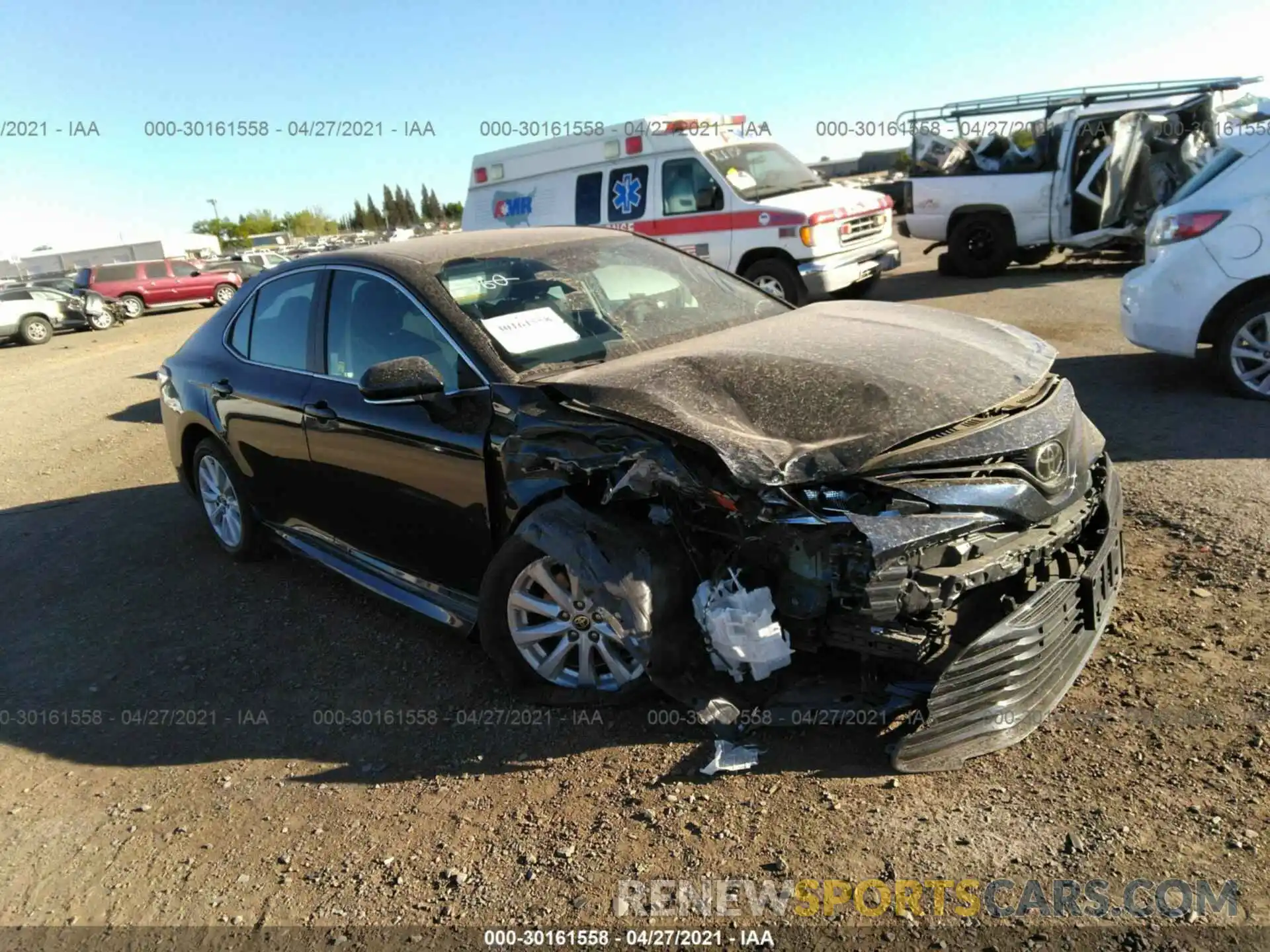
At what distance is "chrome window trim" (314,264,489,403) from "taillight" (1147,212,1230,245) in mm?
5152

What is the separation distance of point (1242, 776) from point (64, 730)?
14.1 feet

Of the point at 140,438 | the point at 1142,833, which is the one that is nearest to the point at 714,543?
the point at 1142,833

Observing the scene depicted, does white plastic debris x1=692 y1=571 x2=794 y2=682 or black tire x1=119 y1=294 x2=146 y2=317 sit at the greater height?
black tire x1=119 y1=294 x2=146 y2=317

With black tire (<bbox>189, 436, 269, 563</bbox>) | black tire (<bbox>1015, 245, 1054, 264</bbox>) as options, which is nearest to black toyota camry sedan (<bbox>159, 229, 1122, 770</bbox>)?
black tire (<bbox>189, 436, 269, 563</bbox>)

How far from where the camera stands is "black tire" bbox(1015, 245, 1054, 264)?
12.6 meters

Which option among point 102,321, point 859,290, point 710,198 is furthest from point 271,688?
point 102,321

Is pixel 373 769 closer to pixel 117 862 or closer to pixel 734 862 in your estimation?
pixel 117 862

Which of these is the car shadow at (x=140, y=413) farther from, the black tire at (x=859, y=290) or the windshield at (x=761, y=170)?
the black tire at (x=859, y=290)

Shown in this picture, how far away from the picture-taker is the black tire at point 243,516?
4.97 m

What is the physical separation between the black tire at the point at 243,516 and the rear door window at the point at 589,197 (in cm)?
719

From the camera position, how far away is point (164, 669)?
4137 mm

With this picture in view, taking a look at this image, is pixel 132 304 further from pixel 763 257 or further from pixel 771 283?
pixel 771 283

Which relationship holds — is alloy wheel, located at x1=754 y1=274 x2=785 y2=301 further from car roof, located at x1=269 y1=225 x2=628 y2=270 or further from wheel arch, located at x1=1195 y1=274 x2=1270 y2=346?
car roof, located at x1=269 y1=225 x2=628 y2=270

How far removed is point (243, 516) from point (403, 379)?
2.23 meters
